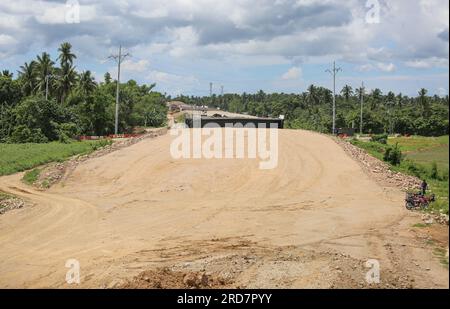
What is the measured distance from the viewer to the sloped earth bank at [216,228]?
442 inches

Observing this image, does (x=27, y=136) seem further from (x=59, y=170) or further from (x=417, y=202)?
(x=417, y=202)

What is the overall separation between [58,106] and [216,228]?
1536 inches

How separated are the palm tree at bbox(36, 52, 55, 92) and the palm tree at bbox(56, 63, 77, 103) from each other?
1.74 metres

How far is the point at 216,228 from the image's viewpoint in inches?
650

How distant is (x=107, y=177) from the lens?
25734 millimetres

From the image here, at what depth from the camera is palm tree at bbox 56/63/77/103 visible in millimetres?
64250

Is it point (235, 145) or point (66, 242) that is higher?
point (235, 145)

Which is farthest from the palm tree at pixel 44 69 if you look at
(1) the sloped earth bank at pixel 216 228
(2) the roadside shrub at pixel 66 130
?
(1) the sloped earth bank at pixel 216 228

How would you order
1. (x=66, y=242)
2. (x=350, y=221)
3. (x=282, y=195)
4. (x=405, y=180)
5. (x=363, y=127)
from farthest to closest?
(x=363, y=127)
(x=405, y=180)
(x=282, y=195)
(x=350, y=221)
(x=66, y=242)

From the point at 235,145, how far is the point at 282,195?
34.2 ft

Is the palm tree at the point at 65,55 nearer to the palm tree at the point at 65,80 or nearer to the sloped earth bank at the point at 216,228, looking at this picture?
the palm tree at the point at 65,80

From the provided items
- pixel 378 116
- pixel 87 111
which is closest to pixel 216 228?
pixel 87 111
